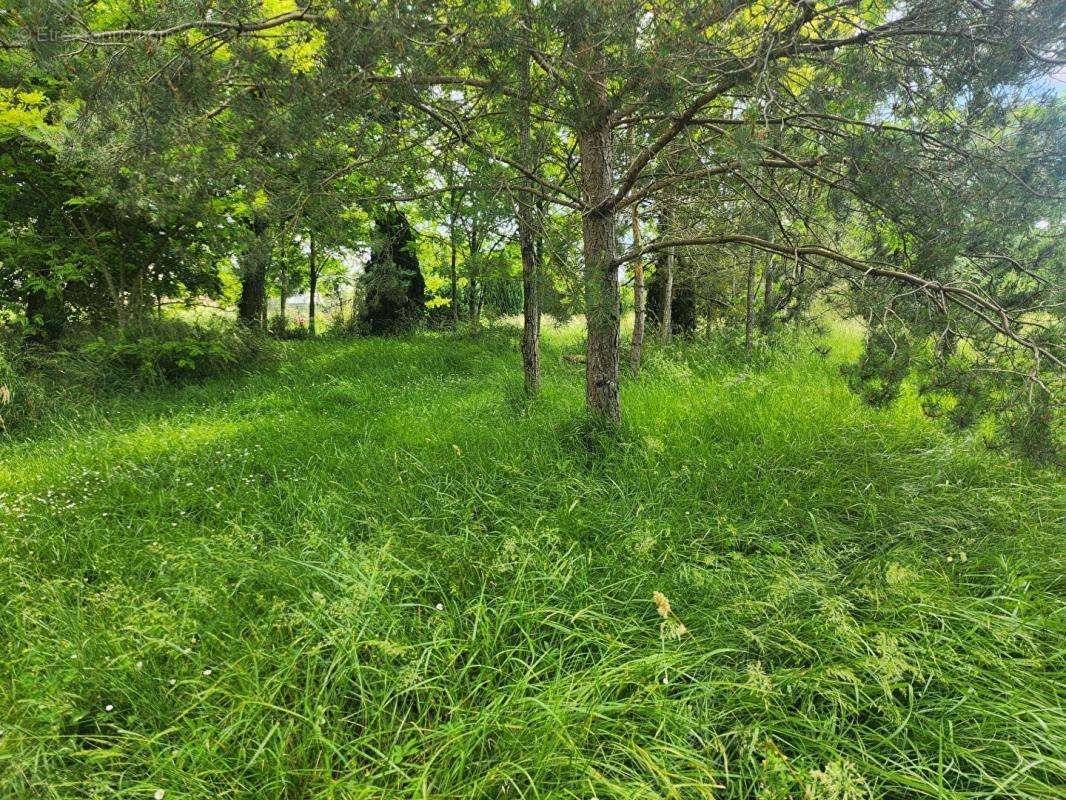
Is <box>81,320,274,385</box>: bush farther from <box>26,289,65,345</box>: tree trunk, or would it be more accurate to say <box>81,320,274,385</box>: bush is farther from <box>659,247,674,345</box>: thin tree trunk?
<box>659,247,674,345</box>: thin tree trunk

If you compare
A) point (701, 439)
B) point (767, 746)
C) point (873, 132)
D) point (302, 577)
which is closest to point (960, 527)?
point (701, 439)

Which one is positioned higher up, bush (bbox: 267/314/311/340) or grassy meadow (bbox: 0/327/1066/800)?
bush (bbox: 267/314/311/340)

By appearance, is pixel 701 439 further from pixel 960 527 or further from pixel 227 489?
pixel 227 489

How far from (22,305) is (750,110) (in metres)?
11.1

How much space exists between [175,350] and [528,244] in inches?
236

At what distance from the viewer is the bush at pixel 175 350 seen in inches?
256

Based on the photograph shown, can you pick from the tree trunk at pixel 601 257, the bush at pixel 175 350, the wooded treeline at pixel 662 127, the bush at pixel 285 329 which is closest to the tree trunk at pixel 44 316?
the bush at pixel 175 350

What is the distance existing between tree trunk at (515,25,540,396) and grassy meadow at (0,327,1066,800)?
5.35ft

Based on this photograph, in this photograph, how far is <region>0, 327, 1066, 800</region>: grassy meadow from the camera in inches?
54.2

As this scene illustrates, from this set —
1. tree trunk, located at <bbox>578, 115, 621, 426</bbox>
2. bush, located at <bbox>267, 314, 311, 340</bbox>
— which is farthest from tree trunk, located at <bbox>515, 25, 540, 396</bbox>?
bush, located at <bbox>267, 314, 311, 340</bbox>

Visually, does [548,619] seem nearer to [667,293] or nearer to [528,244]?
[528,244]

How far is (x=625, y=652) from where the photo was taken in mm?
1790

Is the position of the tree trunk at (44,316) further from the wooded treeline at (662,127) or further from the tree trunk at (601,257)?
the tree trunk at (601,257)

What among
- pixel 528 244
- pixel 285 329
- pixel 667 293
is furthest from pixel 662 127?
pixel 285 329
